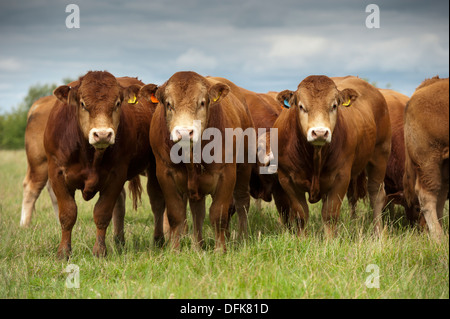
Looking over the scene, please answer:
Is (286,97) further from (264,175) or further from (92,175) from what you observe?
(92,175)

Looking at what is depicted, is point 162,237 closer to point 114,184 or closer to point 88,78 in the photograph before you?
point 114,184

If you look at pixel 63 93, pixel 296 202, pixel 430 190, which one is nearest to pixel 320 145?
pixel 296 202

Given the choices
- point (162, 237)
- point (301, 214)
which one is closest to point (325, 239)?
point (301, 214)

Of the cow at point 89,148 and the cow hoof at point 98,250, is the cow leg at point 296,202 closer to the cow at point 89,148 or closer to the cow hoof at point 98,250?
the cow at point 89,148

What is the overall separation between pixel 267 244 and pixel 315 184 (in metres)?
1.03

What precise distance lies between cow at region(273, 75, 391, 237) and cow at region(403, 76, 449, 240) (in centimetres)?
77

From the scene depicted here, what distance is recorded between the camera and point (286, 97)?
6.12 metres

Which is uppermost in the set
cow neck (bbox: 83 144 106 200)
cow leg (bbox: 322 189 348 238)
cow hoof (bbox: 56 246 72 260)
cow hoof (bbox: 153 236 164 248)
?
cow neck (bbox: 83 144 106 200)

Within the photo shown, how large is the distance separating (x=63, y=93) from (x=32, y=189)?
2787 mm

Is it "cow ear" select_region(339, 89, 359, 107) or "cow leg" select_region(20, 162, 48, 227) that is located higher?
"cow ear" select_region(339, 89, 359, 107)

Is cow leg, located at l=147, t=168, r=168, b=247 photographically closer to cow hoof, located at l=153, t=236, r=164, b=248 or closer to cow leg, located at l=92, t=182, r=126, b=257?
cow hoof, located at l=153, t=236, r=164, b=248

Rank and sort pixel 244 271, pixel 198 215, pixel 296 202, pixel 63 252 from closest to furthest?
pixel 244 271 < pixel 63 252 < pixel 296 202 < pixel 198 215

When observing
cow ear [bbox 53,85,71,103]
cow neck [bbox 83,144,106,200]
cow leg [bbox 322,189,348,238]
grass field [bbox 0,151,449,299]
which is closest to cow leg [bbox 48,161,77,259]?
grass field [bbox 0,151,449,299]

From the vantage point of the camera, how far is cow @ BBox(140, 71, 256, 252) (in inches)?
211
